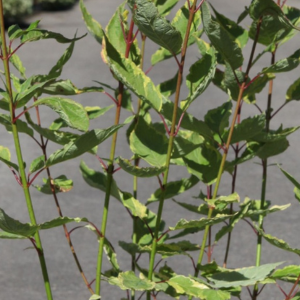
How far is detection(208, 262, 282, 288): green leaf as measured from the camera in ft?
2.60

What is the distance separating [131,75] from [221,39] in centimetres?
12

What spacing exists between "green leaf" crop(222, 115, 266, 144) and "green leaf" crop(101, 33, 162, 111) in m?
0.13

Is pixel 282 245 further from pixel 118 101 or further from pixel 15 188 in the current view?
pixel 15 188

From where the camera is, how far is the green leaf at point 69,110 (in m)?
0.75

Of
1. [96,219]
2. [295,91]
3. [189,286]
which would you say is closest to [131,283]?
[189,286]

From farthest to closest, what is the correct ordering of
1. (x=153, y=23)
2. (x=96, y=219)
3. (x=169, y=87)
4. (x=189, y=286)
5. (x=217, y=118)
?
(x=96, y=219)
(x=169, y=87)
(x=217, y=118)
(x=189, y=286)
(x=153, y=23)

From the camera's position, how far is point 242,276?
835mm

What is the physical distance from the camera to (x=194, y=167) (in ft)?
3.11

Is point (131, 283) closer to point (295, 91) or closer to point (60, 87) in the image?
→ point (60, 87)

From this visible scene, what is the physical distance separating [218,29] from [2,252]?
271 cm

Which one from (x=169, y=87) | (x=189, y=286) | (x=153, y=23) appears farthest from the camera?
(x=169, y=87)

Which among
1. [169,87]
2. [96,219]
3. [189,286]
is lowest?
[96,219]

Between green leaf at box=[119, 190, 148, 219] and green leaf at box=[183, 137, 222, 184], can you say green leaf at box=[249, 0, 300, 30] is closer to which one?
green leaf at box=[183, 137, 222, 184]

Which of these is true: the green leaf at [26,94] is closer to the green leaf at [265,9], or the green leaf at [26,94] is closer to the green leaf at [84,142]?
the green leaf at [84,142]
